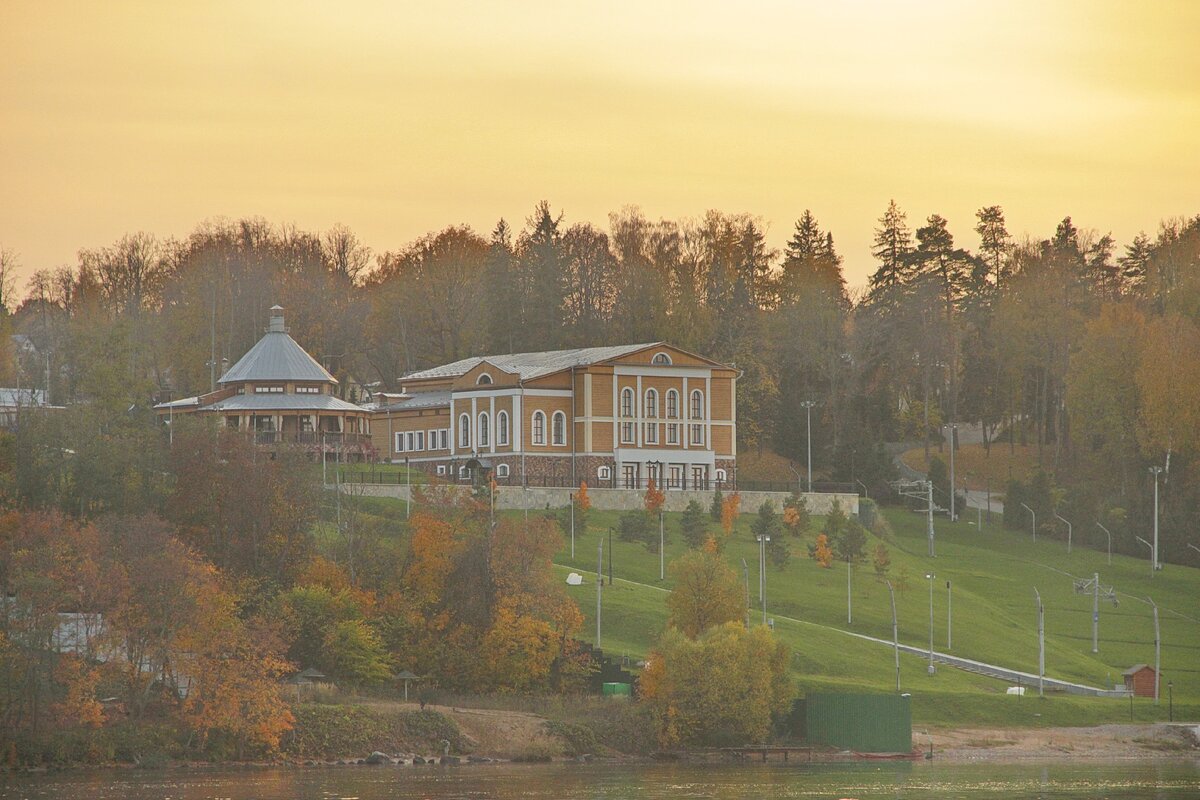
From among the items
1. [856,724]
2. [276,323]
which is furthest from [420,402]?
[856,724]

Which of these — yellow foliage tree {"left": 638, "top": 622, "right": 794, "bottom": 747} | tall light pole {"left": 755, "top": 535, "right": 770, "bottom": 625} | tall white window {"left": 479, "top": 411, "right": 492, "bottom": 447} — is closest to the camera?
yellow foliage tree {"left": 638, "top": 622, "right": 794, "bottom": 747}

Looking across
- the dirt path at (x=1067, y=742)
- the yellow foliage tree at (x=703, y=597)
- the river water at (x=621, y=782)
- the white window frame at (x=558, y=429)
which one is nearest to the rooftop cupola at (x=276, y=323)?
the white window frame at (x=558, y=429)

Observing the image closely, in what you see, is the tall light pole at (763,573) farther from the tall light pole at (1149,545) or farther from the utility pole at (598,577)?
the tall light pole at (1149,545)

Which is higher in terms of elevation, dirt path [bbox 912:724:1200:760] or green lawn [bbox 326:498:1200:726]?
green lawn [bbox 326:498:1200:726]

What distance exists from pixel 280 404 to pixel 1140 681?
56.5 metres

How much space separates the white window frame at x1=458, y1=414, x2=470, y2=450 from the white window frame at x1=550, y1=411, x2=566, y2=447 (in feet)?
19.5

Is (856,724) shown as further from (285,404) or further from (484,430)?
(285,404)

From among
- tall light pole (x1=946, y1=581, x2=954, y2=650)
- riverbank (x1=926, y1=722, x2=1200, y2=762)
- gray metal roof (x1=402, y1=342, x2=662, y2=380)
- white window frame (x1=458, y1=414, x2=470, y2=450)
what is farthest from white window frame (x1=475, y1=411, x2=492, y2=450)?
riverbank (x1=926, y1=722, x2=1200, y2=762)

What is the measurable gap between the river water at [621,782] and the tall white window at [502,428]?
4789 centimetres

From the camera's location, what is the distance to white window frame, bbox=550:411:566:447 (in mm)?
125812

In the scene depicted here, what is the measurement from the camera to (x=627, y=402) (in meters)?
128

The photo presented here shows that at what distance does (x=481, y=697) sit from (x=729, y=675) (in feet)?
34.0

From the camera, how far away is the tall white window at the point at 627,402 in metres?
127

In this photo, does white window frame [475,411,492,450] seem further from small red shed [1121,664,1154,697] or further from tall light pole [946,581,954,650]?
small red shed [1121,664,1154,697]
